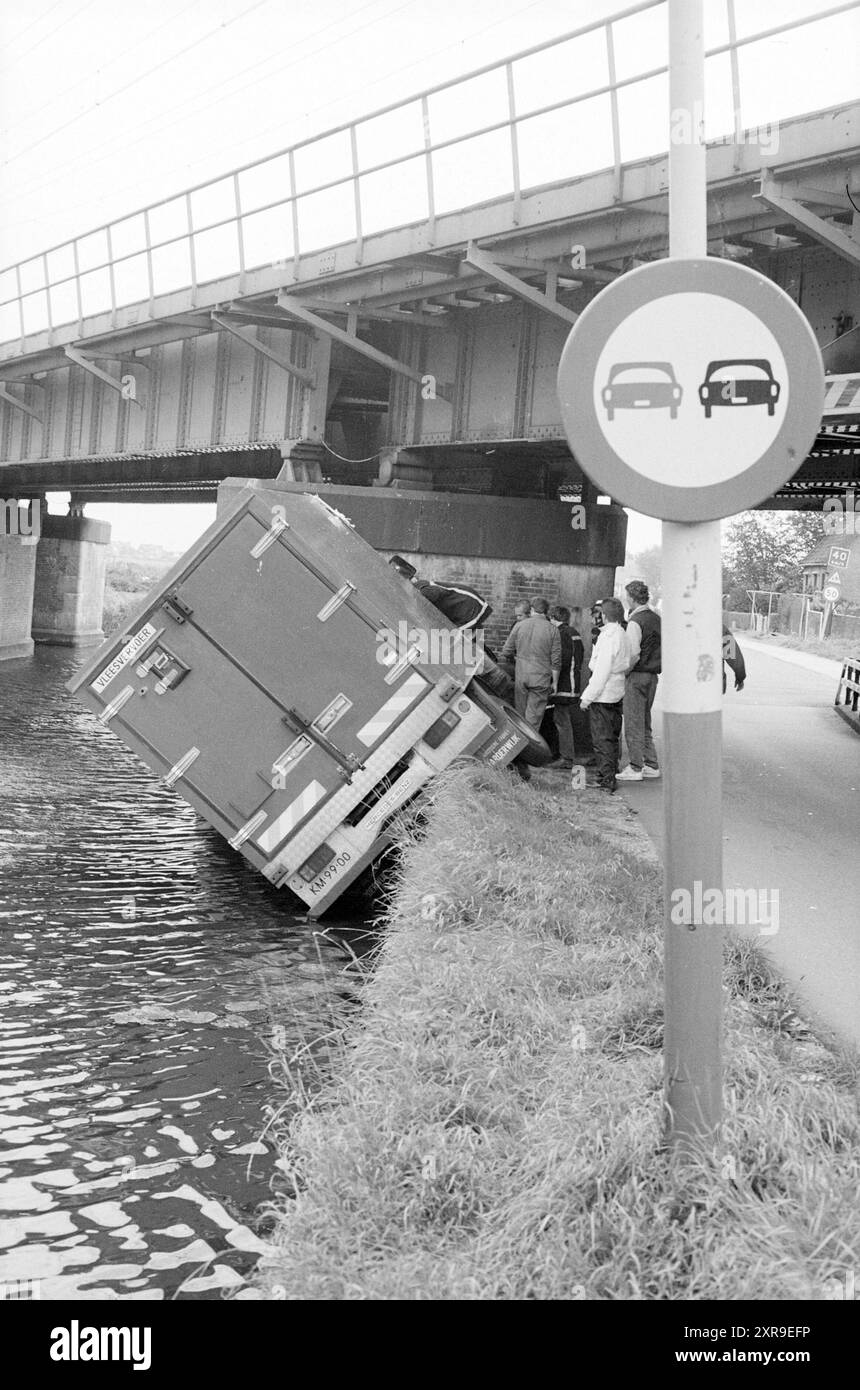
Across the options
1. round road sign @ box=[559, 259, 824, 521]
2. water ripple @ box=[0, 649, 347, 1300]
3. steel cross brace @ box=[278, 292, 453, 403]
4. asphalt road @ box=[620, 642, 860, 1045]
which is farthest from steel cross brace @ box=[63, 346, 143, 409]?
round road sign @ box=[559, 259, 824, 521]

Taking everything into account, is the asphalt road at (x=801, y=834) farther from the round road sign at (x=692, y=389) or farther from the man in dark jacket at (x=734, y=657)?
the round road sign at (x=692, y=389)

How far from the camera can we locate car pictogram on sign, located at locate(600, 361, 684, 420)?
3.72 meters

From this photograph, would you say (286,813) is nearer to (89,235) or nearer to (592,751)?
(592,751)

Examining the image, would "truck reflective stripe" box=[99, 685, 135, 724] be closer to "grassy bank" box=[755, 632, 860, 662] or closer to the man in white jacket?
the man in white jacket

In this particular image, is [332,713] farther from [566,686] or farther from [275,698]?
[566,686]

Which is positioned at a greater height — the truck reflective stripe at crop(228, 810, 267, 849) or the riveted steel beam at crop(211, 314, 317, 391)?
the riveted steel beam at crop(211, 314, 317, 391)

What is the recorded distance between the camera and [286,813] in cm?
972

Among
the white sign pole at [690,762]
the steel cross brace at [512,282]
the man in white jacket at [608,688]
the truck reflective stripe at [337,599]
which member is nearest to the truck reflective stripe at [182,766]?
the truck reflective stripe at [337,599]

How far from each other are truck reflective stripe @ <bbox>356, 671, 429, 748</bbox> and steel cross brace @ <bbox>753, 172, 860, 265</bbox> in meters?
4.97

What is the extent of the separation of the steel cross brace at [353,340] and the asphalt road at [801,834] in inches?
238

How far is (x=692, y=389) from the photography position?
145 inches

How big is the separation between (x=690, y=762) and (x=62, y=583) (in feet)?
153

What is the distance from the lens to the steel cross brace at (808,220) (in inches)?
432

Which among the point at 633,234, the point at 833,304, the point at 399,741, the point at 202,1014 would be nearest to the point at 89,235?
the point at 633,234
